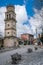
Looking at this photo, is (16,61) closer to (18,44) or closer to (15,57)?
(15,57)

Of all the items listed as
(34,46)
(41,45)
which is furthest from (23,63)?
(41,45)

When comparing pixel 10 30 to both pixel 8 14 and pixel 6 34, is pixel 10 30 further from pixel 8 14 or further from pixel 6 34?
pixel 8 14

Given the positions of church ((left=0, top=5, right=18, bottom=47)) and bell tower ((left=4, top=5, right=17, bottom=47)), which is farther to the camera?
bell tower ((left=4, top=5, right=17, bottom=47))

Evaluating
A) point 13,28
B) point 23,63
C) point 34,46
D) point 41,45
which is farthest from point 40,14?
point 13,28

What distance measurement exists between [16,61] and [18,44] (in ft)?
48.7

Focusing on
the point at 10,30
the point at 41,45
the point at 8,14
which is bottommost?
the point at 41,45

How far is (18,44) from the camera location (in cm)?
2342

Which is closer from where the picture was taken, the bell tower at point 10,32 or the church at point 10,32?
the church at point 10,32

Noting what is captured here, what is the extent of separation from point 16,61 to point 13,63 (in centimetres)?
25

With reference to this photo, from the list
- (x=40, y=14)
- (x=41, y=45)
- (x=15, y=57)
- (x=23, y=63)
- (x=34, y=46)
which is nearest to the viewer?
(x=40, y=14)

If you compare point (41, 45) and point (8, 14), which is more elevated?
point (8, 14)

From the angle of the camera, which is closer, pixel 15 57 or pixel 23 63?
pixel 23 63

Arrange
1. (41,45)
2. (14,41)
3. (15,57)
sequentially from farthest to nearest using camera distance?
(14,41), (41,45), (15,57)

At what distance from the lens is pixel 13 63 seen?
8.40 meters
